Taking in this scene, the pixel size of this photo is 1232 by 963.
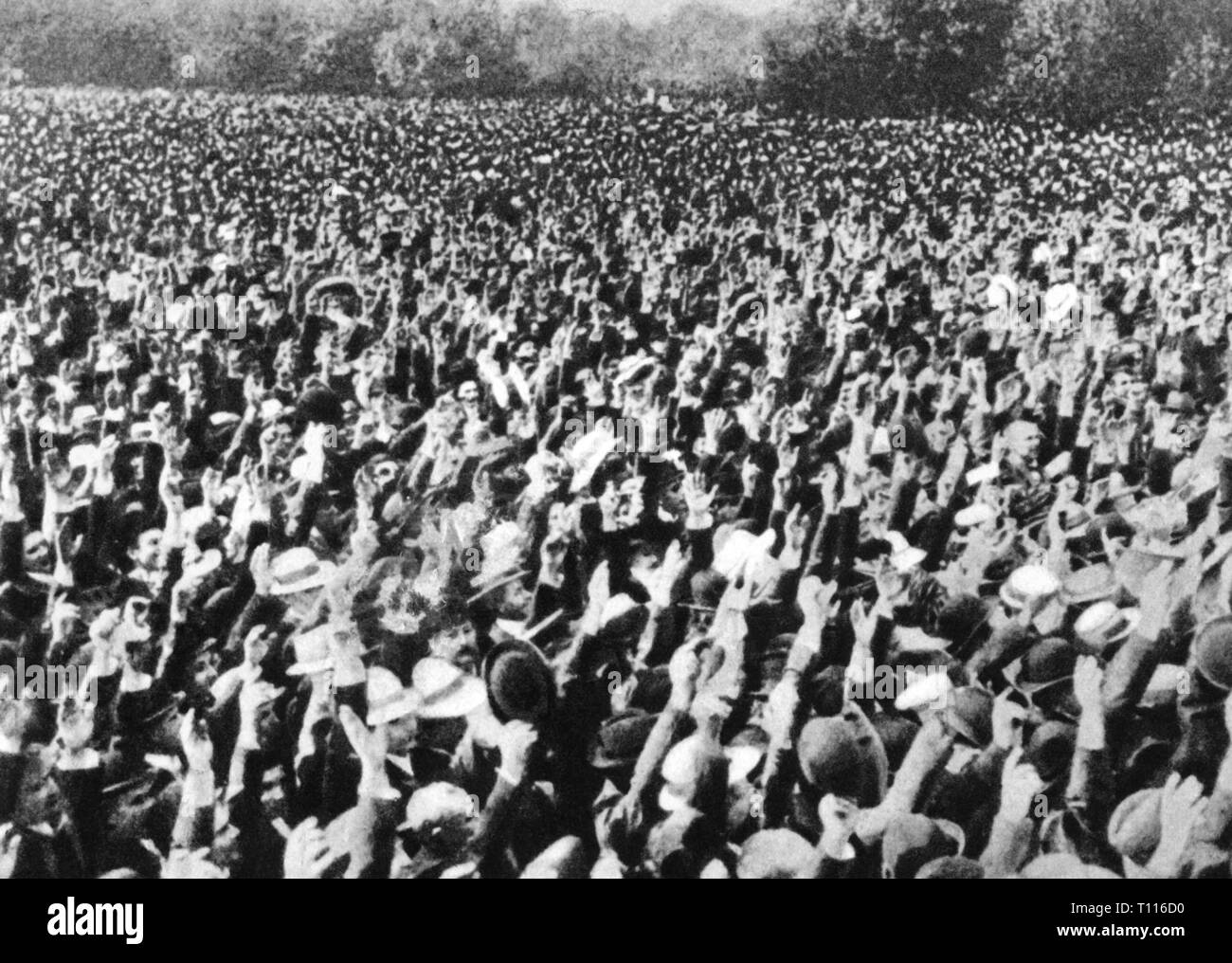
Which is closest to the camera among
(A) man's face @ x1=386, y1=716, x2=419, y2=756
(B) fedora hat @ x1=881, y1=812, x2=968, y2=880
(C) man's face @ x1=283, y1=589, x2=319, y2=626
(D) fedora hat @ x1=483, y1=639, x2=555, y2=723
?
(B) fedora hat @ x1=881, y1=812, x2=968, y2=880

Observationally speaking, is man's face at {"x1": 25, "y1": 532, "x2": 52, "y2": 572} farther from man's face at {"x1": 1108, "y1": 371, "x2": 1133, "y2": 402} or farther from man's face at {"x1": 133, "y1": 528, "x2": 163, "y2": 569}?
man's face at {"x1": 1108, "y1": 371, "x2": 1133, "y2": 402}

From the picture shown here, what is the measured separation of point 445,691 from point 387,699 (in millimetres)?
169

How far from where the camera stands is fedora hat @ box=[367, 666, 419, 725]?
3.14 meters

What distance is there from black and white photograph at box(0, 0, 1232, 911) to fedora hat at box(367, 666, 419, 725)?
0.01 metres

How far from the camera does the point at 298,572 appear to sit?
3730mm

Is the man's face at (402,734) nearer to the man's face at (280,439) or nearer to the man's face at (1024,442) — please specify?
the man's face at (280,439)

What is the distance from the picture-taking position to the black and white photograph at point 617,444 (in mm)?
3146

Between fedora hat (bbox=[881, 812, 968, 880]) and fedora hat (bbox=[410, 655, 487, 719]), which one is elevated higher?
fedora hat (bbox=[410, 655, 487, 719])

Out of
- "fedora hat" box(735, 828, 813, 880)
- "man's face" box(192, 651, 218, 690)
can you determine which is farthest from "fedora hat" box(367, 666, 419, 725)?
"fedora hat" box(735, 828, 813, 880)

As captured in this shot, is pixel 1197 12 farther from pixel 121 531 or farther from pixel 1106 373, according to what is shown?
pixel 121 531

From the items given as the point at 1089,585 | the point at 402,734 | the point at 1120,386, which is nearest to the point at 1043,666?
the point at 1089,585

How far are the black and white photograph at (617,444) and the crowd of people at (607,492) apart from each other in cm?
2

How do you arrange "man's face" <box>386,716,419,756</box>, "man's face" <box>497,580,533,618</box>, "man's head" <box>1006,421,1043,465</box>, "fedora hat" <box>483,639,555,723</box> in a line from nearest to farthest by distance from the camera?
"man's face" <box>386,716,419,756</box> < "fedora hat" <box>483,639,555,723</box> < "man's face" <box>497,580,533,618</box> < "man's head" <box>1006,421,1043,465</box>

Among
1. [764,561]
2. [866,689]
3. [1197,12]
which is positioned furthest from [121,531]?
[1197,12]
